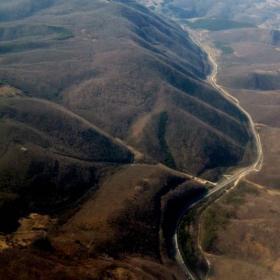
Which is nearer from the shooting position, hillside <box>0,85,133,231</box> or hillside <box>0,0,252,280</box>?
hillside <box>0,0,252,280</box>

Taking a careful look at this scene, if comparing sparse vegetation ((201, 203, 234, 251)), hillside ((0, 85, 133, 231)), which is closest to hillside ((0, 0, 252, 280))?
hillside ((0, 85, 133, 231))

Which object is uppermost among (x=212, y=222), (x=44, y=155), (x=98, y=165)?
(x=44, y=155)

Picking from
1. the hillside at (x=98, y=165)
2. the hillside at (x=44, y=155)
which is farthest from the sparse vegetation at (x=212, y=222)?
the hillside at (x=44, y=155)

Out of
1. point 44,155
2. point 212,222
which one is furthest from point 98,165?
point 212,222

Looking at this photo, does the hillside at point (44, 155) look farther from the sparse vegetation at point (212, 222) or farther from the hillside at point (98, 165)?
the sparse vegetation at point (212, 222)

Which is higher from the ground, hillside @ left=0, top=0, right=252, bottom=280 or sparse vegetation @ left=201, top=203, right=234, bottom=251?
hillside @ left=0, top=0, right=252, bottom=280

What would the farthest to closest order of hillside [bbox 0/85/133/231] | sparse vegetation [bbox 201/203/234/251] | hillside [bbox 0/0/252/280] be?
sparse vegetation [bbox 201/203/234/251] < hillside [bbox 0/85/133/231] < hillside [bbox 0/0/252/280]

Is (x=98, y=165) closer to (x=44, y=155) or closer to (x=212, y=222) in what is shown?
(x=44, y=155)

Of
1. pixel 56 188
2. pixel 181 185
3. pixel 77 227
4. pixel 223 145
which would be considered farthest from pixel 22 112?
pixel 223 145

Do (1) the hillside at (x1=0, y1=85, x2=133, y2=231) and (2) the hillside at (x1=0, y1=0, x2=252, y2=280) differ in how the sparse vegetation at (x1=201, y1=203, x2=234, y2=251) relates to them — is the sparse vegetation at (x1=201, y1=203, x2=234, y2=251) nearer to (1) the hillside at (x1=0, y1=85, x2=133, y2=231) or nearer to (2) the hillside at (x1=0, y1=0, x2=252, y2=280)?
(2) the hillside at (x1=0, y1=0, x2=252, y2=280)

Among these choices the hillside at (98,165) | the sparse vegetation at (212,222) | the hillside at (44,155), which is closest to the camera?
the hillside at (98,165)

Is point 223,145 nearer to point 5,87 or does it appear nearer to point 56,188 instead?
point 56,188
